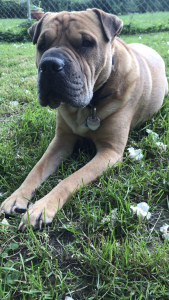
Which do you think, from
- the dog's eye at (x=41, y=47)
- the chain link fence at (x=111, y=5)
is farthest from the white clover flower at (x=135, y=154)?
the chain link fence at (x=111, y=5)

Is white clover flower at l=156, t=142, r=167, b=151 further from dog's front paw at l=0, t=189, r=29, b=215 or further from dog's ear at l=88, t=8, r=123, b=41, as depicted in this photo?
dog's front paw at l=0, t=189, r=29, b=215

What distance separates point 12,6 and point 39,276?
11330 mm

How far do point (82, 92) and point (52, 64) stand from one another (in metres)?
0.30

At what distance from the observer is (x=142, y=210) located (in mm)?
1626

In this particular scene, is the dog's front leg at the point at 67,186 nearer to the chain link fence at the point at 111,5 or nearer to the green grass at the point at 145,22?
the green grass at the point at 145,22

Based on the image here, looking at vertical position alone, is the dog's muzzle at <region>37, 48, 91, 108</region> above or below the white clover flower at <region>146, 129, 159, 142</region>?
above

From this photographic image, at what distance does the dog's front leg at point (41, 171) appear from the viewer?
1.74m

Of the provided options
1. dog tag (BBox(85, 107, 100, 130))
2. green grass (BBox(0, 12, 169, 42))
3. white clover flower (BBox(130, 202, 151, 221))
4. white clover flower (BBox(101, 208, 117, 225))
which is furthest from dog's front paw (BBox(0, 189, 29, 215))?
green grass (BBox(0, 12, 169, 42))

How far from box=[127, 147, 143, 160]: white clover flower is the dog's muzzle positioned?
62cm

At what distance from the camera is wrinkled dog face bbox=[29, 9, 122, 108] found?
5.86 feet

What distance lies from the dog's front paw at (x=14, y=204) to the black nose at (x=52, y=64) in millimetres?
890

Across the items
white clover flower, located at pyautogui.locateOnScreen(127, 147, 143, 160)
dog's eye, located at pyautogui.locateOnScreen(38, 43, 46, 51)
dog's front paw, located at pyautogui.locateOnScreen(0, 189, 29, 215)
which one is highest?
dog's eye, located at pyautogui.locateOnScreen(38, 43, 46, 51)

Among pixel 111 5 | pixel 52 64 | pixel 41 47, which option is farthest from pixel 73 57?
pixel 111 5

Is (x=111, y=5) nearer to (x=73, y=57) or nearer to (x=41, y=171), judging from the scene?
(x=73, y=57)
